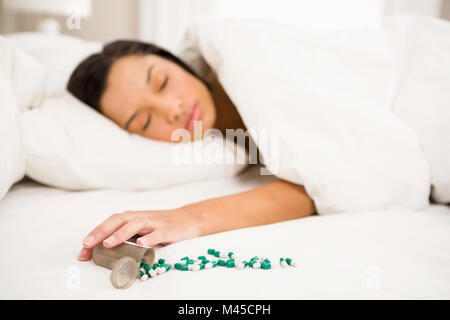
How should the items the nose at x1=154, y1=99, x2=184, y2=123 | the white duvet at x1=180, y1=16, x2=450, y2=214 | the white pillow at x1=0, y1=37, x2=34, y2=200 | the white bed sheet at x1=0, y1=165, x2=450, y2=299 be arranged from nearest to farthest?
the white bed sheet at x1=0, y1=165, x2=450, y2=299 < the white pillow at x1=0, y1=37, x2=34, y2=200 < the white duvet at x1=180, y1=16, x2=450, y2=214 < the nose at x1=154, y1=99, x2=184, y2=123

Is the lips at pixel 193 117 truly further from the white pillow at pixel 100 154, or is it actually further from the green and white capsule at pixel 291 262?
the green and white capsule at pixel 291 262

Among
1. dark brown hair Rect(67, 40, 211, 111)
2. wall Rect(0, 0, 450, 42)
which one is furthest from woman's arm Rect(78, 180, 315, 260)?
wall Rect(0, 0, 450, 42)

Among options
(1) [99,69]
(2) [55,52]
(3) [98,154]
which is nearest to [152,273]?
(3) [98,154]

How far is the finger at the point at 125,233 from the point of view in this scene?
0.53m

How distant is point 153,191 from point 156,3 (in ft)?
6.35

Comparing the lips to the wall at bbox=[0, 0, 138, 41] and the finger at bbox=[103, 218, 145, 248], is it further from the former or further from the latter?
the wall at bbox=[0, 0, 138, 41]

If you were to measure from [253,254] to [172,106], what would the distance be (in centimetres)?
58

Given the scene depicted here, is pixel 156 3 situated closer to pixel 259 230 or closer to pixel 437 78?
pixel 437 78

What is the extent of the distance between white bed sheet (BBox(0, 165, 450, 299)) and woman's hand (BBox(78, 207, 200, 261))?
2cm

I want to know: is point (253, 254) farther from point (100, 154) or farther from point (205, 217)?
point (100, 154)

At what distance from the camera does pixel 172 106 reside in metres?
1.04

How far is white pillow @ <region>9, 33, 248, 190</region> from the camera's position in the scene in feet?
2.76

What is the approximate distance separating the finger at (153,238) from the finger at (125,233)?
2 centimetres

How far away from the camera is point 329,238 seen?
634 millimetres
